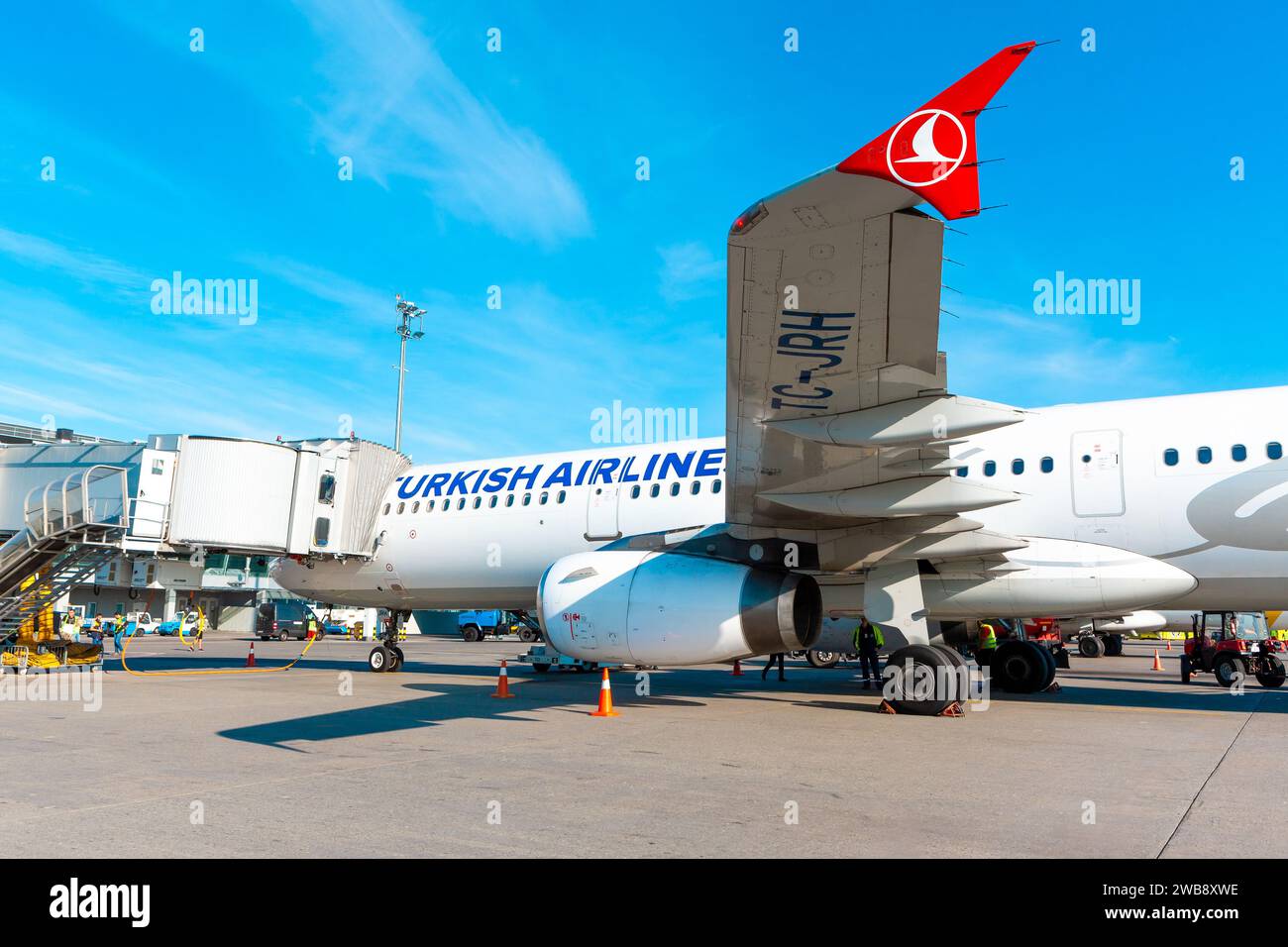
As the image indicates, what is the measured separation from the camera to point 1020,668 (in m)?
15.1

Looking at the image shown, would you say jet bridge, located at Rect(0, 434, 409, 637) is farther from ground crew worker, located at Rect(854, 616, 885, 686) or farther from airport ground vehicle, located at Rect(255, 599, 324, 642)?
airport ground vehicle, located at Rect(255, 599, 324, 642)

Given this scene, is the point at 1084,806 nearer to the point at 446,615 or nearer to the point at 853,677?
the point at 853,677

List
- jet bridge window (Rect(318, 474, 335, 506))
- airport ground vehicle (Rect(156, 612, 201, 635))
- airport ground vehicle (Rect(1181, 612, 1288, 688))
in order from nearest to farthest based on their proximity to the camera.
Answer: jet bridge window (Rect(318, 474, 335, 506)), airport ground vehicle (Rect(1181, 612, 1288, 688)), airport ground vehicle (Rect(156, 612, 201, 635))

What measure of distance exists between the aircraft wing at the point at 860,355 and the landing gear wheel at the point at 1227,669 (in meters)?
11.4

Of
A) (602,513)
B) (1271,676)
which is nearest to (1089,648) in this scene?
(1271,676)

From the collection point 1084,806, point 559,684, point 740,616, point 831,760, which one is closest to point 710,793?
point 831,760

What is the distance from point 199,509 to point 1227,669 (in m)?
20.9

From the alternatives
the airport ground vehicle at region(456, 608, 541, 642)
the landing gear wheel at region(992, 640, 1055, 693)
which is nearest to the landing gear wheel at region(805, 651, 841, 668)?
the landing gear wheel at region(992, 640, 1055, 693)

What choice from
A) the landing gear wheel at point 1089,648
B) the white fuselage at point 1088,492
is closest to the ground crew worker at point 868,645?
the white fuselage at point 1088,492

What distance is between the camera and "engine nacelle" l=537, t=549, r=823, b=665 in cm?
910

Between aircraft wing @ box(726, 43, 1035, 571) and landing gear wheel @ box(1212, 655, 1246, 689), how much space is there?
11375 mm

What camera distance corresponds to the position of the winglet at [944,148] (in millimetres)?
4875

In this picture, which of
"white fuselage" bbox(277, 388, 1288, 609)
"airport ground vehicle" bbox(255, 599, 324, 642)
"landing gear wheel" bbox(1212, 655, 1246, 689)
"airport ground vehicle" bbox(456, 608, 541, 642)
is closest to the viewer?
"white fuselage" bbox(277, 388, 1288, 609)

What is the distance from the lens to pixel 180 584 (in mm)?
51969
